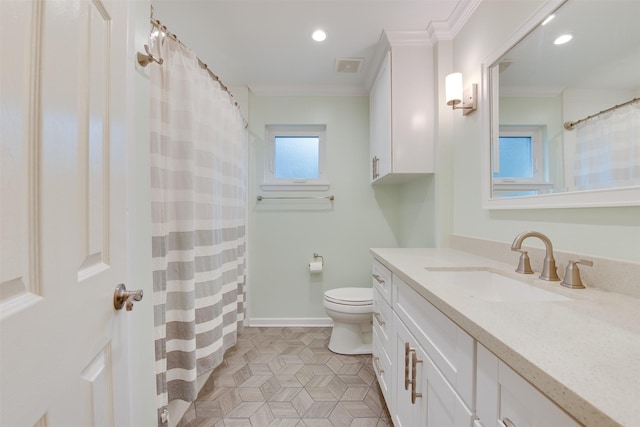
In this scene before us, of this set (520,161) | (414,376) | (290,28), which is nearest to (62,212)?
(414,376)

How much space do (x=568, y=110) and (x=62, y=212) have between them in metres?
1.48

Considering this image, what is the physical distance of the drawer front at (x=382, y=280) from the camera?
1.29 metres

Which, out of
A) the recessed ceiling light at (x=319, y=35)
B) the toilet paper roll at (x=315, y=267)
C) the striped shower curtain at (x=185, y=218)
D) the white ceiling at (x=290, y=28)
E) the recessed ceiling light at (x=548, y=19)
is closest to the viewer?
the recessed ceiling light at (x=548, y=19)

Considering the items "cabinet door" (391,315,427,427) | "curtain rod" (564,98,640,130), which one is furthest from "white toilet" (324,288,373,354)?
"curtain rod" (564,98,640,130)

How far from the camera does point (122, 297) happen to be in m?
0.67

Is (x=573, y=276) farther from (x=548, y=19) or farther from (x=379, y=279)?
(x=548, y=19)

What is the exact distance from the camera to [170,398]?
4.09 ft

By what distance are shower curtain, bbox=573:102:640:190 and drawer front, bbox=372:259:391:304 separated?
0.80 m

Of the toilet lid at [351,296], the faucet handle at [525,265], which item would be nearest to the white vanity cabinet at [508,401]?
the faucet handle at [525,265]

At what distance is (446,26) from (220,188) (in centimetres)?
178

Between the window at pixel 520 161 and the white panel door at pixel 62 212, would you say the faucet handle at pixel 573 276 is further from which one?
the white panel door at pixel 62 212

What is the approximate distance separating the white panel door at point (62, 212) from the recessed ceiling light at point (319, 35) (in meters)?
1.31

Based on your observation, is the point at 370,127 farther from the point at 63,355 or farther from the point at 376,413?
the point at 63,355

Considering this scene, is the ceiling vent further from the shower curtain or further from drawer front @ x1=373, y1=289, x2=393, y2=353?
drawer front @ x1=373, y1=289, x2=393, y2=353
